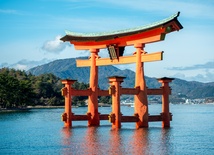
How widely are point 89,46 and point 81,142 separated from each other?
12519mm

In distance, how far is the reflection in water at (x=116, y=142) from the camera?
72.6ft

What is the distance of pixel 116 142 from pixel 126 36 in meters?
10.4

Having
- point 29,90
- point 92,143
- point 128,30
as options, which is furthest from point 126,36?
point 29,90

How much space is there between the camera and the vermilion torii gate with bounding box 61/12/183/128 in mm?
31031

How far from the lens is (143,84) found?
32.4 metres

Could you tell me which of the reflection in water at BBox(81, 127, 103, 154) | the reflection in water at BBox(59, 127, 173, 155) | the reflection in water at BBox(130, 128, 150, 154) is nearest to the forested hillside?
the reflection in water at BBox(59, 127, 173, 155)

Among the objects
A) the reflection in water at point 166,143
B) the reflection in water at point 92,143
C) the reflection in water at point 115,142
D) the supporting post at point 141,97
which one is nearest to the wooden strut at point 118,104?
the supporting post at point 141,97

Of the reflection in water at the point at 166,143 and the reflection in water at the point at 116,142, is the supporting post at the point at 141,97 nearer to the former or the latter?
the reflection in water at the point at 116,142

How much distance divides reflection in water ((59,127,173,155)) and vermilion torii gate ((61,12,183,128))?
5.21 feet

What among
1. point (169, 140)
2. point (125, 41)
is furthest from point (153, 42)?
point (169, 140)

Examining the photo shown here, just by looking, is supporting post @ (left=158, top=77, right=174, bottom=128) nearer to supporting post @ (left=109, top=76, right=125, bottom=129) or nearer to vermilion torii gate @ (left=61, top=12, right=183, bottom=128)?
vermilion torii gate @ (left=61, top=12, right=183, bottom=128)

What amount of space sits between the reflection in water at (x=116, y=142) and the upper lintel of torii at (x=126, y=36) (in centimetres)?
641

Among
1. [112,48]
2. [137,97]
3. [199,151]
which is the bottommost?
[199,151]

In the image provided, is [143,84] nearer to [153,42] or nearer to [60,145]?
[153,42]
